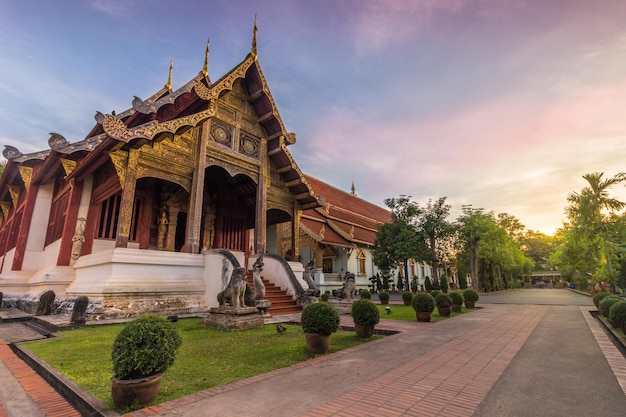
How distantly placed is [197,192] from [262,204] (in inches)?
107

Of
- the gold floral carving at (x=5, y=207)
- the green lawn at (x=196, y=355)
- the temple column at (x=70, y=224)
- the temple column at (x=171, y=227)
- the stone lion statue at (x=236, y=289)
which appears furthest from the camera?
the gold floral carving at (x=5, y=207)

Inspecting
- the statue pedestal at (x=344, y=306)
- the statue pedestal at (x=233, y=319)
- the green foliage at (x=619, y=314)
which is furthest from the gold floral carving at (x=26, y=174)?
the green foliage at (x=619, y=314)

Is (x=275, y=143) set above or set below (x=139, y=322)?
above

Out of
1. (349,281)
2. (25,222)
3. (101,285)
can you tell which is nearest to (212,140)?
(101,285)

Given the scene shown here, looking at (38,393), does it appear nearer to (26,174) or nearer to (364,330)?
(364,330)

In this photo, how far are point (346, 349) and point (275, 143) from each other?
926 cm

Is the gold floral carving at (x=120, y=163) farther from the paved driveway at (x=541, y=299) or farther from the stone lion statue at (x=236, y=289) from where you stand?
A: the paved driveway at (x=541, y=299)

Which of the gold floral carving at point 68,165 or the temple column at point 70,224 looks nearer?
the temple column at point 70,224

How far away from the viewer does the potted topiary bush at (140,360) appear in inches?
114

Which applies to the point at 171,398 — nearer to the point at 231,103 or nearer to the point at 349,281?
the point at 349,281

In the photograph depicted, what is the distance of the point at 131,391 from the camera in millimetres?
2902

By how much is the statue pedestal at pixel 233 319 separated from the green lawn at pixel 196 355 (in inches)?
7.7

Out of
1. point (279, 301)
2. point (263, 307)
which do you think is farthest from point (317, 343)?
point (279, 301)

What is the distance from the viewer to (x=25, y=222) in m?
12.2
